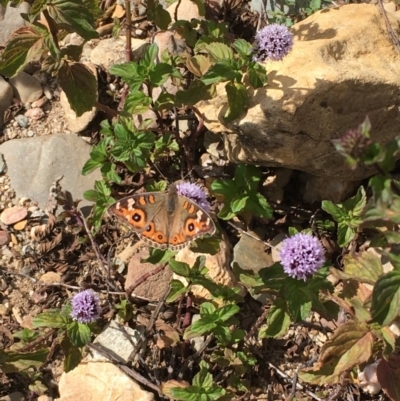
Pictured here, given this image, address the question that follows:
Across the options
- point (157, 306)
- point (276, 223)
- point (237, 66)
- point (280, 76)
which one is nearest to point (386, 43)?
point (280, 76)

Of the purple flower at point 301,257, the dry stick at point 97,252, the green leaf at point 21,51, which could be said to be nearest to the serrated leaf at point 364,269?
the purple flower at point 301,257

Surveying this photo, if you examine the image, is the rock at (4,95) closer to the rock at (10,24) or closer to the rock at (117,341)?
the rock at (10,24)

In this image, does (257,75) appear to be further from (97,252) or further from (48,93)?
(48,93)

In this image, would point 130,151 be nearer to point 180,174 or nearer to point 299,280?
point 180,174

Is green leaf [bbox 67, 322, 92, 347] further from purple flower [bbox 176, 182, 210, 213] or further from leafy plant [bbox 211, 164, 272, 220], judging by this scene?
leafy plant [bbox 211, 164, 272, 220]

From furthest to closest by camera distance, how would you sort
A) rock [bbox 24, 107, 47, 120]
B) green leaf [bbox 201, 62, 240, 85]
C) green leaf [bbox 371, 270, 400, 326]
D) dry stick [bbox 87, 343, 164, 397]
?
1. rock [bbox 24, 107, 47, 120]
2. dry stick [bbox 87, 343, 164, 397]
3. green leaf [bbox 201, 62, 240, 85]
4. green leaf [bbox 371, 270, 400, 326]

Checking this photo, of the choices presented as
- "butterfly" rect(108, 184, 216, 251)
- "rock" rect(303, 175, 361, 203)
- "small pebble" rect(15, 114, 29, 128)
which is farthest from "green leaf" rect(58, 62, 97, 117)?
"rock" rect(303, 175, 361, 203)

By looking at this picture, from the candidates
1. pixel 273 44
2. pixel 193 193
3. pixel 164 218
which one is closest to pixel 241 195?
pixel 193 193
